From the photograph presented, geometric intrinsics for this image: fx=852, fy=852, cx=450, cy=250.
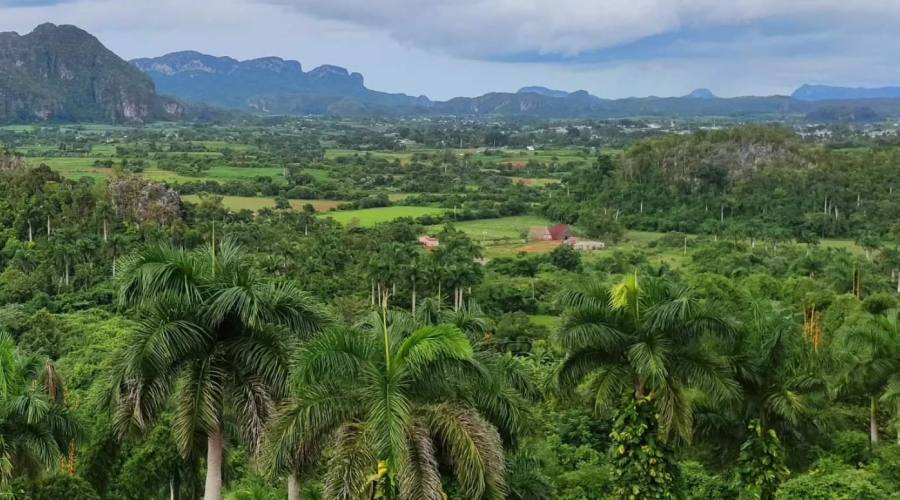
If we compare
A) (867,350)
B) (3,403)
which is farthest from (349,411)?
(867,350)

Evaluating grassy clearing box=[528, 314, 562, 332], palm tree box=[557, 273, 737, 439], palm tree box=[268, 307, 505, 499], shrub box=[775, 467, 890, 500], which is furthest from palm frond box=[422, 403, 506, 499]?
grassy clearing box=[528, 314, 562, 332]

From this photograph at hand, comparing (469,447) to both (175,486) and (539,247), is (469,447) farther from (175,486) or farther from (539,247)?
(539,247)

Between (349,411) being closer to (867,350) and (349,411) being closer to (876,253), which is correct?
(867,350)

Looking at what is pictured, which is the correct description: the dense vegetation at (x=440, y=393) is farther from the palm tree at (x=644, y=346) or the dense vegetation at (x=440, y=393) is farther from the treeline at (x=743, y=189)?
the treeline at (x=743, y=189)

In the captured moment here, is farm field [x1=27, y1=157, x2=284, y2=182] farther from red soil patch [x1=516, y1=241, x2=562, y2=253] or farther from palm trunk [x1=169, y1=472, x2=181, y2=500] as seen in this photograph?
palm trunk [x1=169, y1=472, x2=181, y2=500]

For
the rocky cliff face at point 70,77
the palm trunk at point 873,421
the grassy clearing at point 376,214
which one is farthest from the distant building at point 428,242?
the rocky cliff face at point 70,77
